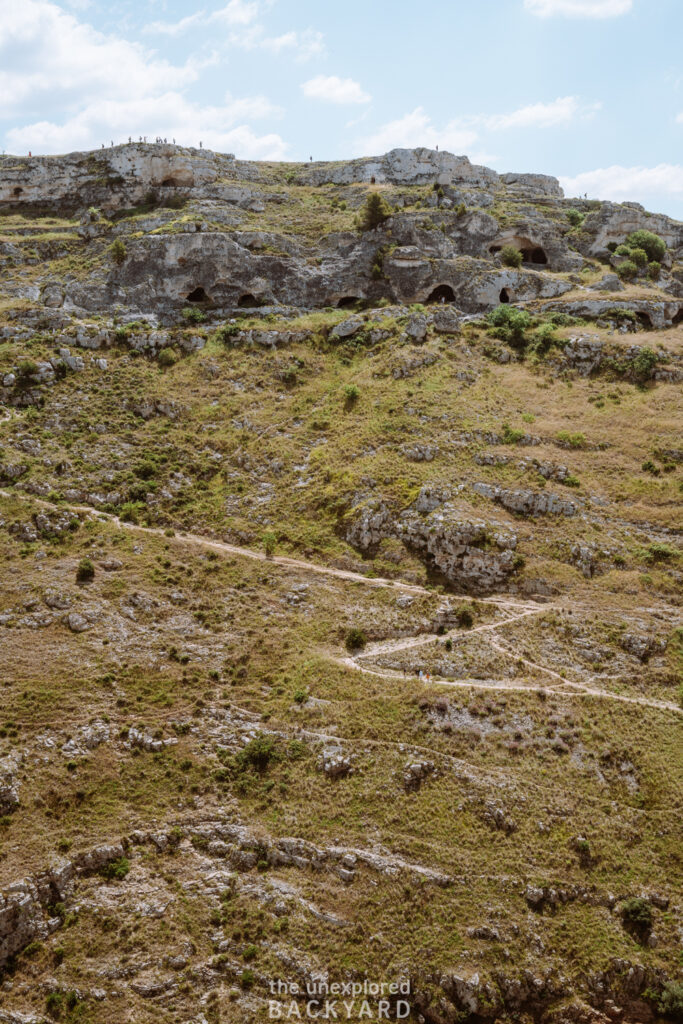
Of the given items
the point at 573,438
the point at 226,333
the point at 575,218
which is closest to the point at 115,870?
the point at 573,438

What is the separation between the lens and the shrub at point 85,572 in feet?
115

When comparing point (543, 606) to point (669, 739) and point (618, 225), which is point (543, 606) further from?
point (618, 225)

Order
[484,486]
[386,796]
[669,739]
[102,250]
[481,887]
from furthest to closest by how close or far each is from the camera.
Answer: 1. [102,250]
2. [484,486]
3. [669,739]
4. [386,796]
5. [481,887]

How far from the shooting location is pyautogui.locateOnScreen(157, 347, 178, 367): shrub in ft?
176

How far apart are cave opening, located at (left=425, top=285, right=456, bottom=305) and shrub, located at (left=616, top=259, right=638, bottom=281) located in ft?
63.5

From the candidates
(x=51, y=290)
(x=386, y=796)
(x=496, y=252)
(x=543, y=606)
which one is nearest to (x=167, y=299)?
(x=51, y=290)

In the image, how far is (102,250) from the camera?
6391cm

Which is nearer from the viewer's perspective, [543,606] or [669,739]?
[669,739]

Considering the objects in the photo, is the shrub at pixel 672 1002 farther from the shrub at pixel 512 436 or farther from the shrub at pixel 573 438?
the shrub at pixel 573 438

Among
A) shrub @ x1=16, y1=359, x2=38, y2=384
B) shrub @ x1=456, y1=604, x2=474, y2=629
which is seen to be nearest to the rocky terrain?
shrub @ x1=16, y1=359, x2=38, y2=384

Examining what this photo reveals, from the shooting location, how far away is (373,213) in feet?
216

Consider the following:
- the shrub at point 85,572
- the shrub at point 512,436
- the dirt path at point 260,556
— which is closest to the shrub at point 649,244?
the shrub at point 512,436

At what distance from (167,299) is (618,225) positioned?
5183 cm

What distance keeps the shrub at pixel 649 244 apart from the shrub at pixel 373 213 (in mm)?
28137
